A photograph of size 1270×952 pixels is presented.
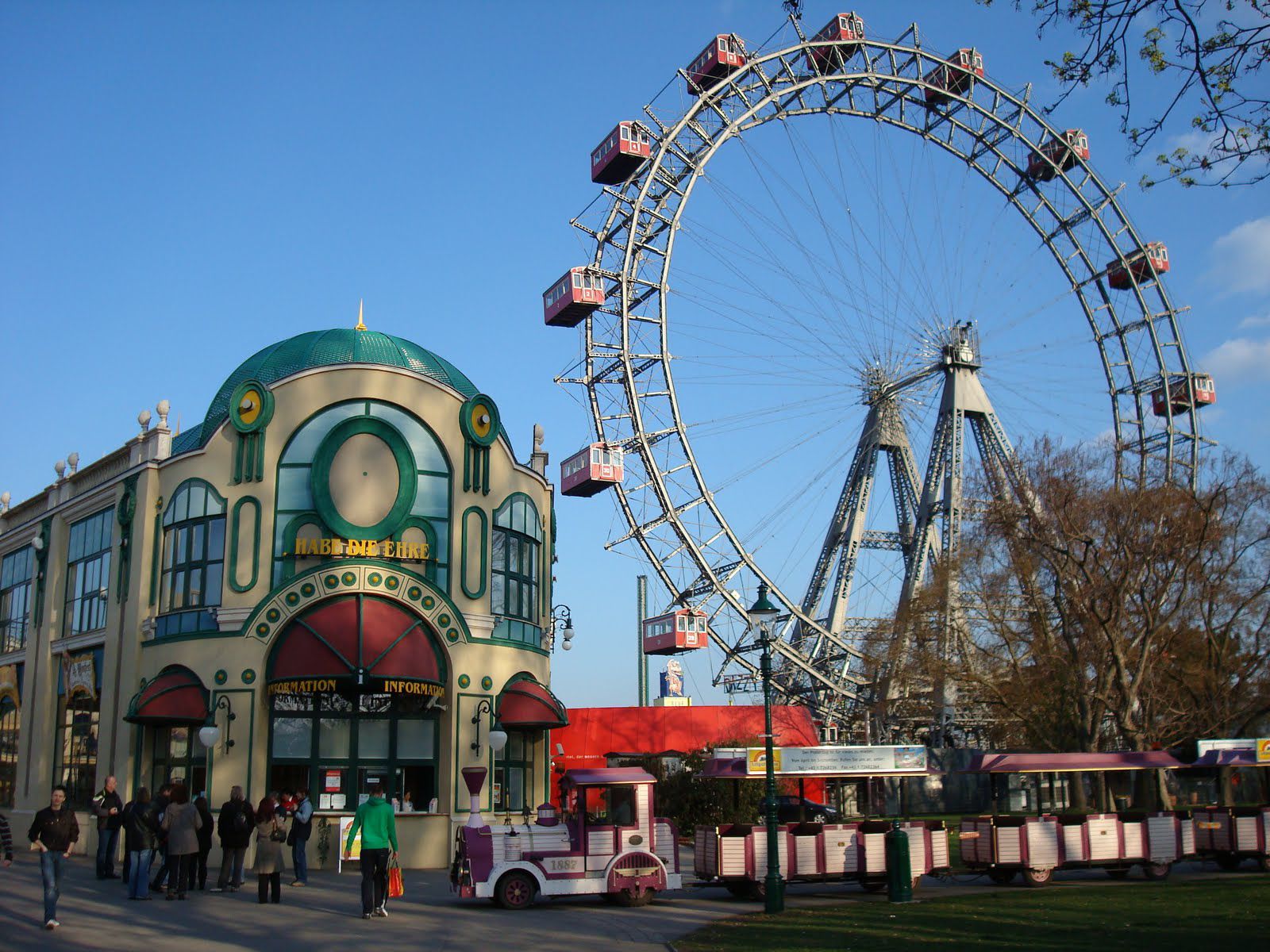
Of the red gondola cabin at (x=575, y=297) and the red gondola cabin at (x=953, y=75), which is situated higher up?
the red gondola cabin at (x=953, y=75)

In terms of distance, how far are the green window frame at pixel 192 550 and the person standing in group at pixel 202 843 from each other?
811 cm

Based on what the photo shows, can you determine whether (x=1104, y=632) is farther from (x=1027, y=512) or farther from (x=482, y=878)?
(x=482, y=878)

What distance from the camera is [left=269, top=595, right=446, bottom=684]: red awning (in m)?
29.2

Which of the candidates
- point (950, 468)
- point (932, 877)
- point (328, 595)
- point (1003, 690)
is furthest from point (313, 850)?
point (950, 468)

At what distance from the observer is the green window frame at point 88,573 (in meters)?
34.5

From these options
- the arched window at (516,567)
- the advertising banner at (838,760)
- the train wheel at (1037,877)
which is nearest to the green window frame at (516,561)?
the arched window at (516,567)

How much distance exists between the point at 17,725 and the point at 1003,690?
3100 centimetres

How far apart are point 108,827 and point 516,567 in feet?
40.6

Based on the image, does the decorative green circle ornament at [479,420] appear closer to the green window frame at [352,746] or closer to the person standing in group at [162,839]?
the green window frame at [352,746]

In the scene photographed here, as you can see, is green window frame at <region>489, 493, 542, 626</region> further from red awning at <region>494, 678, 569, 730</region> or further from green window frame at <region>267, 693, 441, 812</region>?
green window frame at <region>267, 693, 441, 812</region>

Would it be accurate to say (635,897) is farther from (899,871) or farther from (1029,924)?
(1029,924)

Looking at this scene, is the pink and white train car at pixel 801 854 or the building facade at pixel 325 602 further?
the building facade at pixel 325 602

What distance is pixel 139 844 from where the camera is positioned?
21109mm

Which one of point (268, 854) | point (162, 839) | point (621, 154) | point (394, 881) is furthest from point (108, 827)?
point (621, 154)
